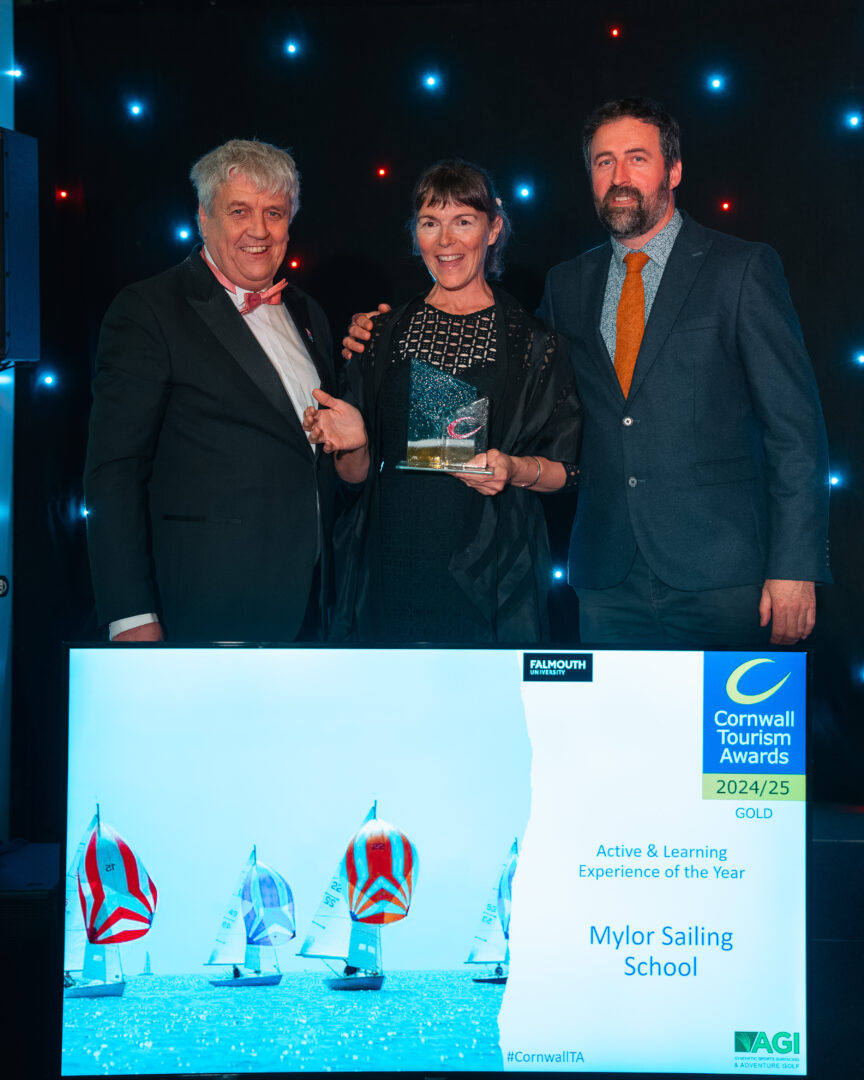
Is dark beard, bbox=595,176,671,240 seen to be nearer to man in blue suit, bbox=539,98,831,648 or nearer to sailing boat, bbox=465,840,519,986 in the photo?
man in blue suit, bbox=539,98,831,648

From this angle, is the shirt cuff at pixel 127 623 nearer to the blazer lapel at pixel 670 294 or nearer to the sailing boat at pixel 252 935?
the sailing boat at pixel 252 935

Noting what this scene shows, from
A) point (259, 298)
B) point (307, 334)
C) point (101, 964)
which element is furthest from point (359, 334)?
point (101, 964)

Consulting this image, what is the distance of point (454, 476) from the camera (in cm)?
Result: 240

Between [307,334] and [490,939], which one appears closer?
[490,939]

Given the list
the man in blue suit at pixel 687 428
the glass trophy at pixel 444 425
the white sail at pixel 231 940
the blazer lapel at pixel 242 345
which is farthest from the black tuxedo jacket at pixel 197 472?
the white sail at pixel 231 940

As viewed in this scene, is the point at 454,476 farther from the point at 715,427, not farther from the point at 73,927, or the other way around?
the point at 73,927

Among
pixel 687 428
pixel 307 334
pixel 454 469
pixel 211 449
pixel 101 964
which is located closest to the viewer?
pixel 101 964

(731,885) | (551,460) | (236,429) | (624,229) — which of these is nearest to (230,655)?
(731,885)

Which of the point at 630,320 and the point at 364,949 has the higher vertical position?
the point at 630,320

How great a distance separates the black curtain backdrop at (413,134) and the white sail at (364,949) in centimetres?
215

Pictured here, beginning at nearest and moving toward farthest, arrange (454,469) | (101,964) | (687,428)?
1. (101,964)
2. (454,469)
3. (687,428)

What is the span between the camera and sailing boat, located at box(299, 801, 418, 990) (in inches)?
55.4

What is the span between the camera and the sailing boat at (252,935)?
1403mm

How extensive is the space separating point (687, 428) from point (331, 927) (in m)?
1.46
